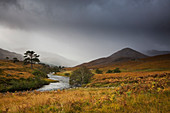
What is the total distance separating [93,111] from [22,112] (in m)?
3.64

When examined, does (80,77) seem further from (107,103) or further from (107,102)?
(107,103)

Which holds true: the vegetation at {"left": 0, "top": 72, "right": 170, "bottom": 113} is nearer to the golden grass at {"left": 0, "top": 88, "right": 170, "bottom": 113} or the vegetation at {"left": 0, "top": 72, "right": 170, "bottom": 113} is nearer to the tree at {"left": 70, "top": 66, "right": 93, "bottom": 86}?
the golden grass at {"left": 0, "top": 88, "right": 170, "bottom": 113}

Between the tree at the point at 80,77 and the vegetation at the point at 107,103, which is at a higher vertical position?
the vegetation at the point at 107,103

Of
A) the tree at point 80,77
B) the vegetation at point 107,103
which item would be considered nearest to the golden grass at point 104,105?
the vegetation at point 107,103

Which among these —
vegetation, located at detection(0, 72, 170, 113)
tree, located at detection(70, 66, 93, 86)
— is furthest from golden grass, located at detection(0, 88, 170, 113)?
tree, located at detection(70, 66, 93, 86)

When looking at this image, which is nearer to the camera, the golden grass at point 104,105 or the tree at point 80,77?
the golden grass at point 104,105

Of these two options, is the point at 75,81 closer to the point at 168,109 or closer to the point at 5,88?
the point at 5,88

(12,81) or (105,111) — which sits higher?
(105,111)

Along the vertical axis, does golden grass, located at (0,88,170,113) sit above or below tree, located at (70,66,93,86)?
above

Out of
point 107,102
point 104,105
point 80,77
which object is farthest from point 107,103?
point 80,77

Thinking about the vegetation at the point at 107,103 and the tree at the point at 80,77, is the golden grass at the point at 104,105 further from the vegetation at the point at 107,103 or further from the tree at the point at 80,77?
the tree at the point at 80,77

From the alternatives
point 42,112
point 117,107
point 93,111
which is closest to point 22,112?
point 42,112

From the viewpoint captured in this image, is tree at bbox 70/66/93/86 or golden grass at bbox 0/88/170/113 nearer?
golden grass at bbox 0/88/170/113

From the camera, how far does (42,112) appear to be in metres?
4.57
